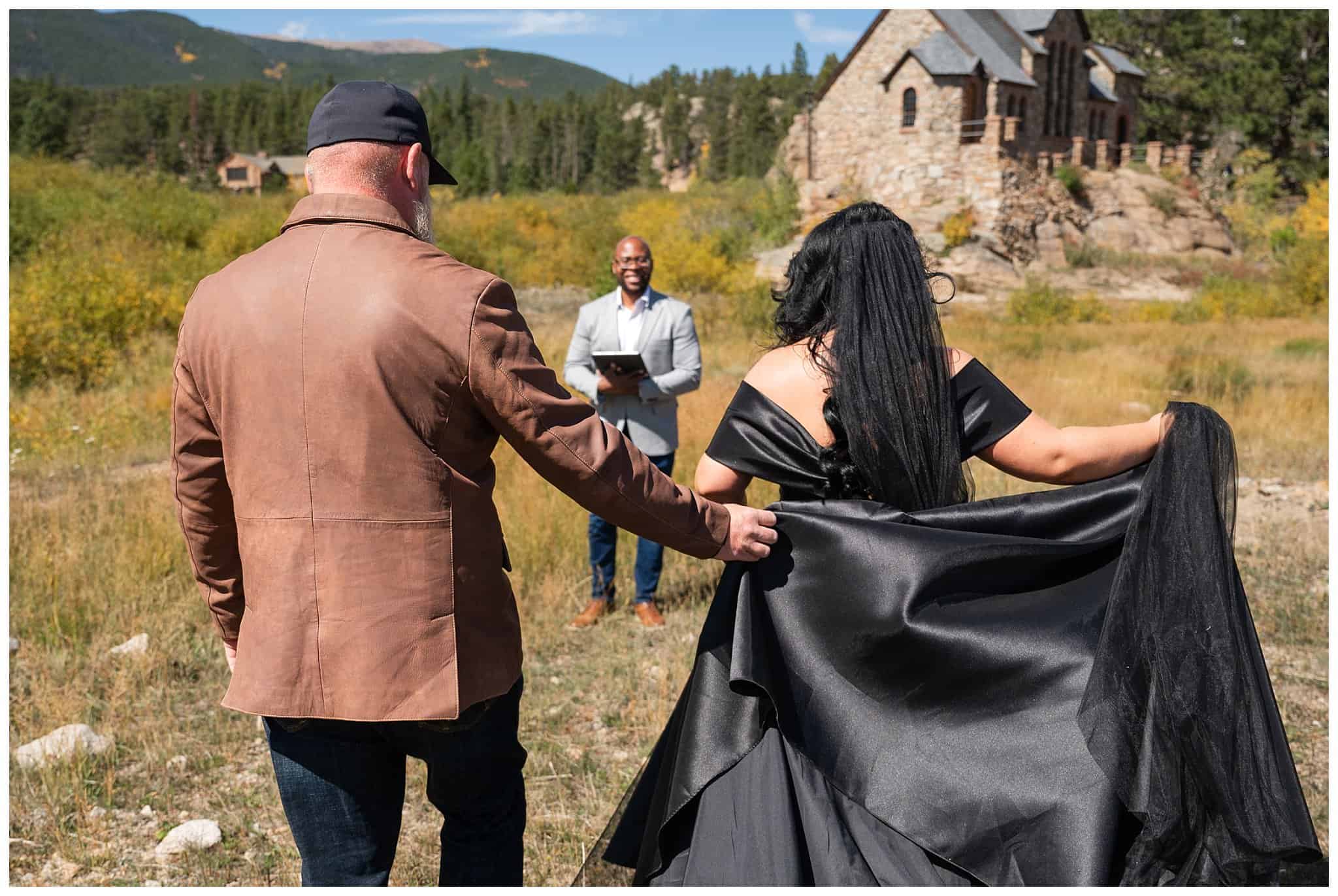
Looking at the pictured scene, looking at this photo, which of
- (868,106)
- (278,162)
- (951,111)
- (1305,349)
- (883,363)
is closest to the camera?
(883,363)

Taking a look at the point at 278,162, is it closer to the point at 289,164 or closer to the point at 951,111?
the point at 289,164

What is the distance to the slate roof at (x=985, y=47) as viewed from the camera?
3906 cm

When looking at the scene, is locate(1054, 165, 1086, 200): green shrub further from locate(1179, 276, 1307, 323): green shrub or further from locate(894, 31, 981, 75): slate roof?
locate(1179, 276, 1307, 323): green shrub

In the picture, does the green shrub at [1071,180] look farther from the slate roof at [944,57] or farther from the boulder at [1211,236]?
the slate roof at [944,57]

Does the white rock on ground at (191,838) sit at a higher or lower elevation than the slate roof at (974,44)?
lower

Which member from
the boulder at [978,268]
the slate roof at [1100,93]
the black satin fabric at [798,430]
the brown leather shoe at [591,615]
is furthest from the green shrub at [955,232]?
the black satin fabric at [798,430]

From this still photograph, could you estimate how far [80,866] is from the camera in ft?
11.7

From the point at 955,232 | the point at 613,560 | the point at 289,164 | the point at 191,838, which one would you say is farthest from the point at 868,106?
the point at 289,164

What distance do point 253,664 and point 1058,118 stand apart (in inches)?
1807

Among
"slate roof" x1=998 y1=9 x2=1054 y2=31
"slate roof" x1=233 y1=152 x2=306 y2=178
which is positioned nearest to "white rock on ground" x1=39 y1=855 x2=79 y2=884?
"slate roof" x1=998 y1=9 x2=1054 y2=31

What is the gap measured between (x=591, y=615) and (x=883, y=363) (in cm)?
355

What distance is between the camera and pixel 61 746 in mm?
4207

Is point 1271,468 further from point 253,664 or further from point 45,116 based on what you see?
point 45,116

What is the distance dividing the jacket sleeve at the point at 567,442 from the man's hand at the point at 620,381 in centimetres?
317
